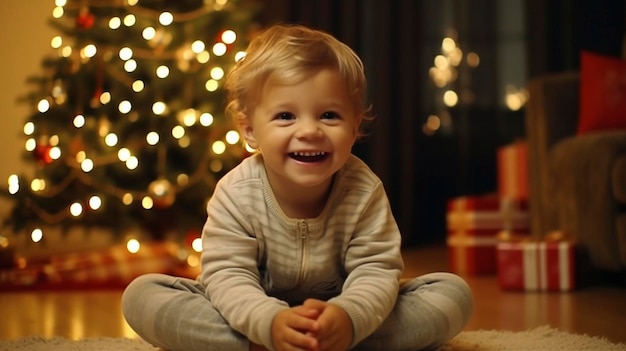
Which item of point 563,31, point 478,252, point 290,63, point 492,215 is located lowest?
point 478,252

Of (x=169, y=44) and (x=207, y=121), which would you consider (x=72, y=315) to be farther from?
(x=169, y=44)

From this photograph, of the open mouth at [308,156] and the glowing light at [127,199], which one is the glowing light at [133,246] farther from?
the open mouth at [308,156]

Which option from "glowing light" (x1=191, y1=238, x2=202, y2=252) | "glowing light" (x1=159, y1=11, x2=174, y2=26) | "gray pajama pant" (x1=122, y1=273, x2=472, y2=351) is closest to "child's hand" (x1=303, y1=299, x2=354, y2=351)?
"gray pajama pant" (x1=122, y1=273, x2=472, y2=351)

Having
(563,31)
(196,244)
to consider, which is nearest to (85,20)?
(196,244)

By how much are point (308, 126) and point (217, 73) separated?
5.79 ft

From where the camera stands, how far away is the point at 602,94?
2.67 metres

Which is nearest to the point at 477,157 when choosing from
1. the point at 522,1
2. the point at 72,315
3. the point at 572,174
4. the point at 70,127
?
the point at 522,1

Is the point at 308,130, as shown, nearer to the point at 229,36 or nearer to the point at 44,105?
the point at 229,36

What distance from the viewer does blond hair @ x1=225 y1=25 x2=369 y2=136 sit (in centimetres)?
121

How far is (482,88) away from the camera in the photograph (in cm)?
435

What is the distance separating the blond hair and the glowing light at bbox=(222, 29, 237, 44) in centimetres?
166

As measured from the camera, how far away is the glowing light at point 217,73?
9.53 ft

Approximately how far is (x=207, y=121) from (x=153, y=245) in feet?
1.58

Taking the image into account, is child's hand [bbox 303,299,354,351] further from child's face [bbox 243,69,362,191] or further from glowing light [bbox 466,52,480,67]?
glowing light [bbox 466,52,480,67]
